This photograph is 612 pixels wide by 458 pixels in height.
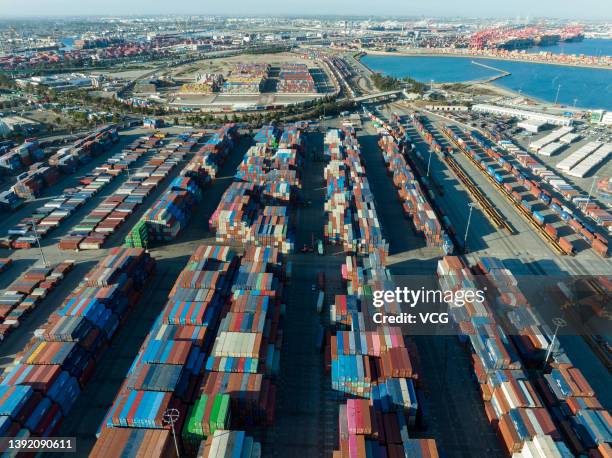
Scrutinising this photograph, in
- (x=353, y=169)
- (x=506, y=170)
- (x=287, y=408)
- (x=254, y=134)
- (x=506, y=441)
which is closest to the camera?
(x=506, y=441)

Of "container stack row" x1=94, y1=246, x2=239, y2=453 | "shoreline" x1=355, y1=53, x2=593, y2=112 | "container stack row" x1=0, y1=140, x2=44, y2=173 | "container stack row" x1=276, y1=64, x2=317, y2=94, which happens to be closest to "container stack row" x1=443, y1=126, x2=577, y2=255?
"container stack row" x1=94, y1=246, x2=239, y2=453

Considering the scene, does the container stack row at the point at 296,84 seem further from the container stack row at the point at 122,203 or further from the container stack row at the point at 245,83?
the container stack row at the point at 122,203

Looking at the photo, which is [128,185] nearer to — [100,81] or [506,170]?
[506,170]

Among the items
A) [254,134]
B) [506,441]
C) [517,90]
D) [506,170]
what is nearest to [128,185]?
[254,134]

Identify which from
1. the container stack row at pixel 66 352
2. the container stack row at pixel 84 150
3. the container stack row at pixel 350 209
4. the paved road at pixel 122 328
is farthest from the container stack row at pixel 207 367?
the container stack row at pixel 84 150

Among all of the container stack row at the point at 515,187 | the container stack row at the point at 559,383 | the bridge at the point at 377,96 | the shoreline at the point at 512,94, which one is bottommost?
the shoreline at the point at 512,94

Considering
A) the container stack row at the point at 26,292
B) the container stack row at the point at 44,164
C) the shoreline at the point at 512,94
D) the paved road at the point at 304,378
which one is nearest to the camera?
the paved road at the point at 304,378
